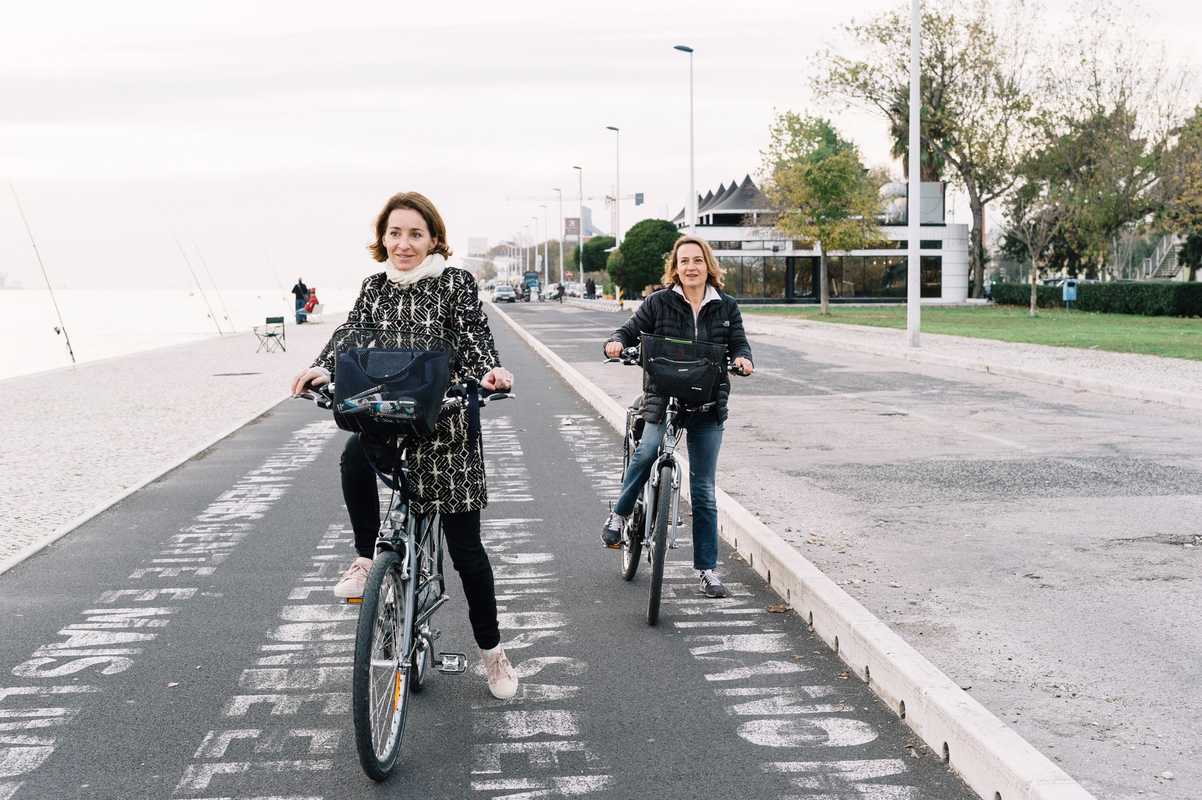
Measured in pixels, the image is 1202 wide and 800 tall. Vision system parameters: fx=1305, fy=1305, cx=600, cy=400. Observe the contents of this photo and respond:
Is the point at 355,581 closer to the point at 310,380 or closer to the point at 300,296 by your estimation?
the point at 310,380

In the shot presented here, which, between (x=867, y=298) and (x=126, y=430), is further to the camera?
(x=867, y=298)

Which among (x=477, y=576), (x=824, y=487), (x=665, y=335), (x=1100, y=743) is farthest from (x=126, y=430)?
(x=1100, y=743)

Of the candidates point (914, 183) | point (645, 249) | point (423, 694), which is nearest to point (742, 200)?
point (645, 249)

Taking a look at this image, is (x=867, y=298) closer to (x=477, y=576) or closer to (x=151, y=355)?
(x=151, y=355)

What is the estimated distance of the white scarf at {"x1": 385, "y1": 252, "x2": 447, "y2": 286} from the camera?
462cm

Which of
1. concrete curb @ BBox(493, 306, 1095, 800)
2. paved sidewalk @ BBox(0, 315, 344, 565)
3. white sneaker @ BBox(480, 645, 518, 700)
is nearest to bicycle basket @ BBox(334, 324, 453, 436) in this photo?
white sneaker @ BBox(480, 645, 518, 700)

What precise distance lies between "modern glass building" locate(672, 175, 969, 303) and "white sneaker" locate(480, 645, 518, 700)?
64.9 m

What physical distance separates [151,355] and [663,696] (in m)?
29.1

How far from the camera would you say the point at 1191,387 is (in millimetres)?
17016

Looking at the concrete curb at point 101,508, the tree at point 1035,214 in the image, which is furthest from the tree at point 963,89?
the concrete curb at point 101,508

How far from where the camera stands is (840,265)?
230ft

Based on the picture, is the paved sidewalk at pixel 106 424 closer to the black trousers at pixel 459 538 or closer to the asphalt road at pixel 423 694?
the asphalt road at pixel 423 694

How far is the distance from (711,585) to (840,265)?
6524cm

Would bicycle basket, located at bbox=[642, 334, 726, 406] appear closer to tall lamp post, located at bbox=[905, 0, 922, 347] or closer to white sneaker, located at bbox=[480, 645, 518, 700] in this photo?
white sneaker, located at bbox=[480, 645, 518, 700]
